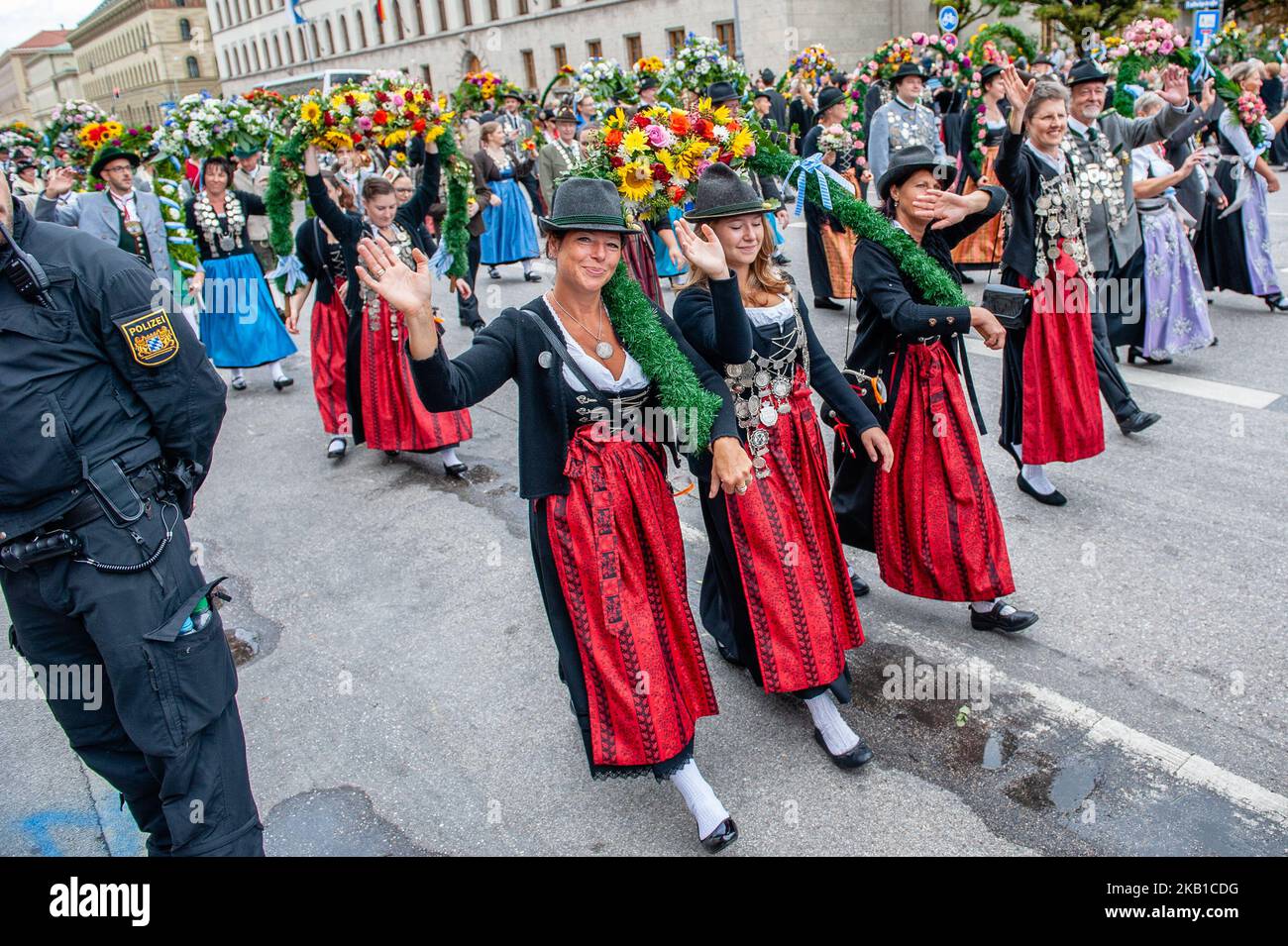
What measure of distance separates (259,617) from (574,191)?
9.75ft

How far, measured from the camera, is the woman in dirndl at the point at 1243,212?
313 inches

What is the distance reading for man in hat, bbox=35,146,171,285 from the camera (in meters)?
7.23

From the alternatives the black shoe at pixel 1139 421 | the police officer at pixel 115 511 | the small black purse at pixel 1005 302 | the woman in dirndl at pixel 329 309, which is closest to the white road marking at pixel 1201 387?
the black shoe at pixel 1139 421

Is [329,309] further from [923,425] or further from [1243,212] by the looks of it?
[1243,212]

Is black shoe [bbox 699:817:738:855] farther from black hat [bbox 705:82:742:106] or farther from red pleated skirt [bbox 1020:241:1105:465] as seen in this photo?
black hat [bbox 705:82:742:106]

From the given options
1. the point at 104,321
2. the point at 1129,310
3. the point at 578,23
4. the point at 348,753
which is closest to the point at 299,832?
the point at 348,753

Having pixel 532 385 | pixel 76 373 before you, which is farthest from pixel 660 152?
pixel 76 373

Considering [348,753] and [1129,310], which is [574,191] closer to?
[348,753]

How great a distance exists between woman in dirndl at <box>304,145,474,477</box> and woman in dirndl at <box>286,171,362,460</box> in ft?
0.48

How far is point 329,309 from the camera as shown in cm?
666

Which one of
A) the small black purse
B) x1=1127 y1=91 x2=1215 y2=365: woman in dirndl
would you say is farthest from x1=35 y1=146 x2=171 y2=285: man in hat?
x1=1127 y1=91 x2=1215 y2=365: woman in dirndl

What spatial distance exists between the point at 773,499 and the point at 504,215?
32.1ft

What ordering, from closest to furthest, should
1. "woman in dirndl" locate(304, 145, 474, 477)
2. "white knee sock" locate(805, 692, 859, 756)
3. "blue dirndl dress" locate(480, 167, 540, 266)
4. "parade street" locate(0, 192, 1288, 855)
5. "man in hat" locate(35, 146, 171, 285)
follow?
"parade street" locate(0, 192, 1288, 855), "white knee sock" locate(805, 692, 859, 756), "woman in dirndl" locate(304, 145, 474, 477), "man in hat" locate(35, 146, 171, 285), "blue dirndl dress" locate(480, 167, 540, 266)
